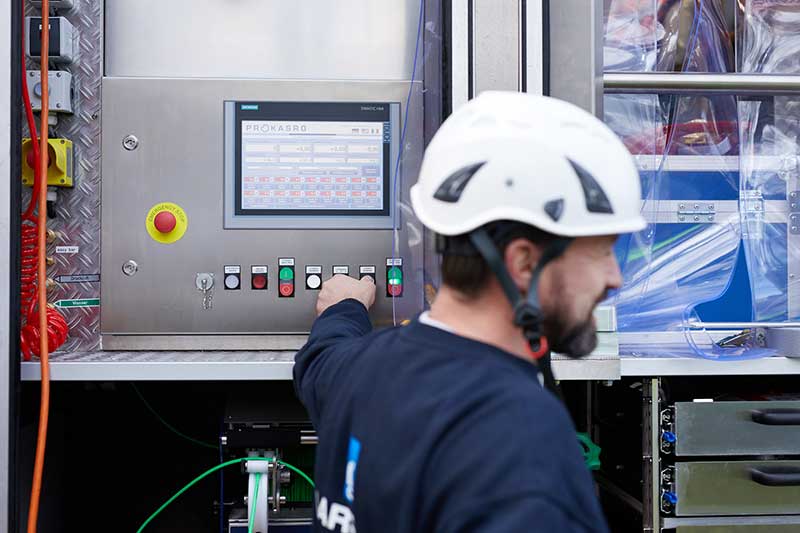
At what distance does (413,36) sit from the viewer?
5.49ft

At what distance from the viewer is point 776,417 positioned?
135 centimetres

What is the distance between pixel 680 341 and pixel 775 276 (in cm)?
32

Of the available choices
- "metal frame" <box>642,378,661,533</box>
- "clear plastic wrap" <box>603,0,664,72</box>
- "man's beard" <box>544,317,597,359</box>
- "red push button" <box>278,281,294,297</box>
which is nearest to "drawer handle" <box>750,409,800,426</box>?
"metal frame" <box>642,378,661,533</box>

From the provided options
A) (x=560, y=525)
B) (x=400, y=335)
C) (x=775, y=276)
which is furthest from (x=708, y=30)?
(x=560, y=525)

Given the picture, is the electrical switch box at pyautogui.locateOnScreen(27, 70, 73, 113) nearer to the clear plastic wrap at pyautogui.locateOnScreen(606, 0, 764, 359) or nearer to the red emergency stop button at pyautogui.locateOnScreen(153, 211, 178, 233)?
the red emergency stop button at pyautogui.locateOnScreen(153, 211, 178, 233)

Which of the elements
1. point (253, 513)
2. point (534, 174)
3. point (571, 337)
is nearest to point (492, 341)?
point (571, 337)

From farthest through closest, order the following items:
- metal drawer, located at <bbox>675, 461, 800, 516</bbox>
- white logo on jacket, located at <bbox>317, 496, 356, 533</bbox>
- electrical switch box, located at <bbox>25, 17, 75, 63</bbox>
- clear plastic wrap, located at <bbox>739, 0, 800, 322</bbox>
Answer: clear plastic wrap, located at <bbox>739, 0, 800, 322</bbox>, electrical switch box, located at <bbox>25, 17, 75, 63</bbox>, metal drawer, located at <bbox>675, 461, 800, 516</bbox>, white logo on jacket, located at <bbox>317, 496, 356, 533</bbox>

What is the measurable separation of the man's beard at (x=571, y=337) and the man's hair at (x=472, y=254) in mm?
97

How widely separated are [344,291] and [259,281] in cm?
21

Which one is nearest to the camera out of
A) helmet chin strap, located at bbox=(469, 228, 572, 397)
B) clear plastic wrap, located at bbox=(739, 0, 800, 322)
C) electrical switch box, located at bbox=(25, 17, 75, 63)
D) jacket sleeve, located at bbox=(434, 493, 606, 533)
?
jacket sleeve, located at bbox=(434, 493, 606, 533)

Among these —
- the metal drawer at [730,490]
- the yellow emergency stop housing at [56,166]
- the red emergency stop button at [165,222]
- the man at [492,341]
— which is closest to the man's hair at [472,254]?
the man at [492,341]

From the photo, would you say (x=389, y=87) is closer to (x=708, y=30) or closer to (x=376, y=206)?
(x=376, y=206)

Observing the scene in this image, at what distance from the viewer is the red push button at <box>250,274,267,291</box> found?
5.28ft

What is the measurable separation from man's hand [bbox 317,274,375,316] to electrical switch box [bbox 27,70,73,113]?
71cm
